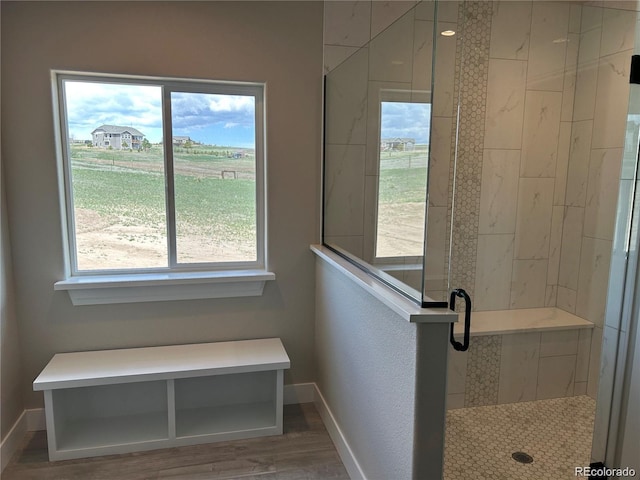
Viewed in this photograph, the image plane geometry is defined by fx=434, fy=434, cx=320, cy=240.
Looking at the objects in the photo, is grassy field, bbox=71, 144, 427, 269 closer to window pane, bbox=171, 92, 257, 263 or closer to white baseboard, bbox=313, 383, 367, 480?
window pane, bbox=171, 92, 257, 263

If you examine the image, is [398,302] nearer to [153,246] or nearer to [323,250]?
[323,250]

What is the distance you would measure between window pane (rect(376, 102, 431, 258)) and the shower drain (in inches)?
49.7

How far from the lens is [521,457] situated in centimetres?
219

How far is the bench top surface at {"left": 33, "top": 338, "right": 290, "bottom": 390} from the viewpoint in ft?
7.20

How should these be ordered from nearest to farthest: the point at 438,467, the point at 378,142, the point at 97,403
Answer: the point at 438,467 → the point at 378,142 → the point at 97,403

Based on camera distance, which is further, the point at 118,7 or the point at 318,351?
the point at 318,351

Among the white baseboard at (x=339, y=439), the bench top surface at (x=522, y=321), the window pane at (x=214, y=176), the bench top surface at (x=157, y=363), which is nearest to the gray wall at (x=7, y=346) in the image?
the bench top surface at (x=157, y=363)

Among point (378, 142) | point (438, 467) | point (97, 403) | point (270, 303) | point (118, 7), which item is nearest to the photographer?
point (438, 467)

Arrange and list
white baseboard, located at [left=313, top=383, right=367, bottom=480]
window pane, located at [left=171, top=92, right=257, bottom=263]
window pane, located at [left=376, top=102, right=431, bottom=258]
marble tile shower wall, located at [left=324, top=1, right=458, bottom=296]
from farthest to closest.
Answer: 1. window pane, located at [left=171, top=92, right=257, bottom=263]
2. white baseboard, located at [left=313, top=383, right=367, bottom=480]
3. marble tile shower wall, located at [left=324, top=1, right=458, bottom=296]
4. window pane, located at [left=376, top=102, right=431, bottom=258]

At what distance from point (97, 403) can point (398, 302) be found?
200 cm

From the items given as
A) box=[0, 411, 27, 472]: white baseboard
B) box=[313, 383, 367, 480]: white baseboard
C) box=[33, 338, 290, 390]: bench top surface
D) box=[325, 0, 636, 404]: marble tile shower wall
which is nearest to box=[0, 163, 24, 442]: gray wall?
box=[0, 411, 27, 472]: white baseboard

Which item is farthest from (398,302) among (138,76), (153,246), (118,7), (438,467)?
(118,7)

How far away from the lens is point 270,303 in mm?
2725

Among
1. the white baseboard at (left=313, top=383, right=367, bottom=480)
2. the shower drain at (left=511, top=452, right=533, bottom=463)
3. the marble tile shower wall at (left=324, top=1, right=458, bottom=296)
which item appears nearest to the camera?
the marble tile shower wall at (left=324, top=1, right=458, bottom=296)
